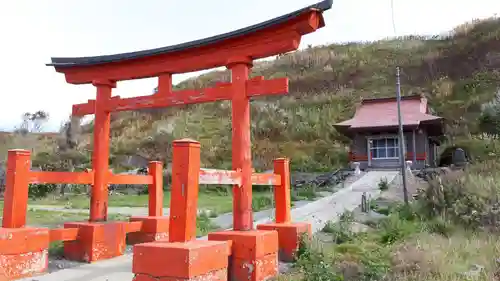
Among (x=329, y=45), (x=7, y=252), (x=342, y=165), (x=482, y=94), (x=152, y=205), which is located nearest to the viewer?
(x=7, y=252)

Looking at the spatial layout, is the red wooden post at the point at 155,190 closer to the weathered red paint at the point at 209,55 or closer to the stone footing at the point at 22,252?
the weathered red paint at the point at 209,55

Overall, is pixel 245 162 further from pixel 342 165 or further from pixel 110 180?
pixel 342 165

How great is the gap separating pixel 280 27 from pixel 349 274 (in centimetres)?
329

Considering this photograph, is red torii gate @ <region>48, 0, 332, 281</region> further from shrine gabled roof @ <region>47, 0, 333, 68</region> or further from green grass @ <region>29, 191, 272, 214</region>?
green grass @ <region>29, 191, 272, 214</region>

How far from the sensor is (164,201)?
17000 mm

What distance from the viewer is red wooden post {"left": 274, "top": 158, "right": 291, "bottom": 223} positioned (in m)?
6.67

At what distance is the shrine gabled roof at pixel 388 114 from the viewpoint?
79.8 feet

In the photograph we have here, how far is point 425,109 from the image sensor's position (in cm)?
2750

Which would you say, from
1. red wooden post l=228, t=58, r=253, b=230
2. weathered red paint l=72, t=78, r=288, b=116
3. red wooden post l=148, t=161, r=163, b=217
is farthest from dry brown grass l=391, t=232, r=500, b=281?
red wooden post l=148, t=161, r=163, b=217

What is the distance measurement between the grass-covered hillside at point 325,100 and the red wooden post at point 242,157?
59.7 feet

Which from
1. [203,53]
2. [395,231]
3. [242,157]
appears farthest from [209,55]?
[395,231]

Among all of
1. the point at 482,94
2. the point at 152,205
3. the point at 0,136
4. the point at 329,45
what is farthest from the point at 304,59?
the point at 152,205

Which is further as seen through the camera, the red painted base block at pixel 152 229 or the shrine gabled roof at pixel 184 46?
the red painted base block at pixel 152 229

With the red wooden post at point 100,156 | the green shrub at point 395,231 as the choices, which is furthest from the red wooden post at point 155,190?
the green shrub at point 395,231
